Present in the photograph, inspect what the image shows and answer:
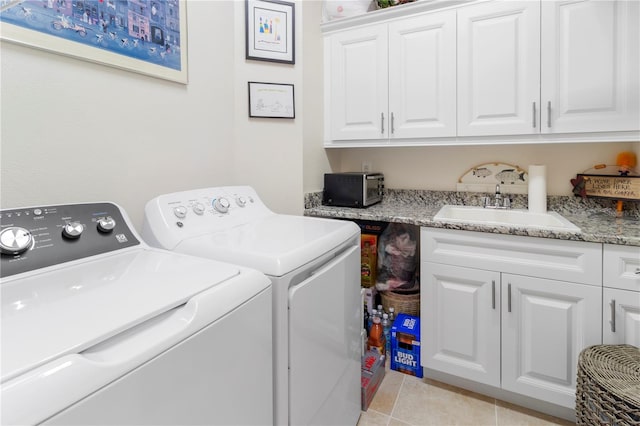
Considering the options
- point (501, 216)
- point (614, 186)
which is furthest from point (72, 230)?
point (614, 186)

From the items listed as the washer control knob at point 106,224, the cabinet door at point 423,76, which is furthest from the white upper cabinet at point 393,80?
the washer control knob at point 106,224

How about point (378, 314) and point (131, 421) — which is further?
point (378, 314)

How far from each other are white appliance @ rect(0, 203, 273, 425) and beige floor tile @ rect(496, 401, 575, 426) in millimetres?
1356

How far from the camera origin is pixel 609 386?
47.4 inches

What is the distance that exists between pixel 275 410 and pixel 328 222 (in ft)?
2.51

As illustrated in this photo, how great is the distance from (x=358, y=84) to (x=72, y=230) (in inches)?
72.9

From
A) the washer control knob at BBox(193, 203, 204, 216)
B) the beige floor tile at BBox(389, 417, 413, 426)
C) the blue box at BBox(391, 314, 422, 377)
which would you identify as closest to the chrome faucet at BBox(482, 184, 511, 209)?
the blue box at BBox(391, 314, 422, 377)

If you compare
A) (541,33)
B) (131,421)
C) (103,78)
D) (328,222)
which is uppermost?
(541,33)

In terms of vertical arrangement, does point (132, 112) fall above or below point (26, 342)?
above

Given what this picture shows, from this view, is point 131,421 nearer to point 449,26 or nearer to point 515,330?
point 515,330

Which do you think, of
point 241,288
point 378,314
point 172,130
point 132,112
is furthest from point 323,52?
point 241,288

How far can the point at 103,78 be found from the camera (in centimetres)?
131

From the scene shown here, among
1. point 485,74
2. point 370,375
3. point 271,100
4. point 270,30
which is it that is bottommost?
point 370,375

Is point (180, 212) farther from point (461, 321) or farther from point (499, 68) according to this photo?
point (499, 68)
